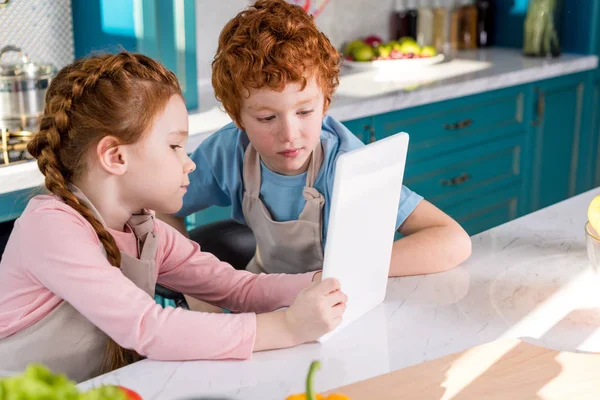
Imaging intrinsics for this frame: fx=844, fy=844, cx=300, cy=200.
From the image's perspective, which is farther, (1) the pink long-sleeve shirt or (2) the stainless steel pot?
(2) the stainless steel pot

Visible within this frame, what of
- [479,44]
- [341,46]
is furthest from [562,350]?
[479,44]

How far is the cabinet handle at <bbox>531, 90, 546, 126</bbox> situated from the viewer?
359 centimetres

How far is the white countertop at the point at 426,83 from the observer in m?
2.69

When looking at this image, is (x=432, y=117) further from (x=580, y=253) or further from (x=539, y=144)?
(x=580, y=253)

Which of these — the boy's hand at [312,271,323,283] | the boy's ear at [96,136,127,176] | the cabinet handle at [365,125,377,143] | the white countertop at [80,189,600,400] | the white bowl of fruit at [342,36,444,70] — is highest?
the boy's ear at [96,136,127,176]

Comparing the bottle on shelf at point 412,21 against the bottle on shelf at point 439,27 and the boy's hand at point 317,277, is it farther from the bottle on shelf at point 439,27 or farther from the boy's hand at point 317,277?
the boy's hand at point 317,277

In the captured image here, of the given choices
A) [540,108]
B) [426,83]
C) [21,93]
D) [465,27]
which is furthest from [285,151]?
[465,27]

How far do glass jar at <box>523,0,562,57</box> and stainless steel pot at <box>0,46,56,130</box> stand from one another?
227cm

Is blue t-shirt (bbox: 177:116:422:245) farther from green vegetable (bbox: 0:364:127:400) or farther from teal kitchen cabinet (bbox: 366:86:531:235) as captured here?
teal kitchen cabinet (bbox: 366:86:531:235)

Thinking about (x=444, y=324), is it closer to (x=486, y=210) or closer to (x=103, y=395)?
(x=103, y=395)

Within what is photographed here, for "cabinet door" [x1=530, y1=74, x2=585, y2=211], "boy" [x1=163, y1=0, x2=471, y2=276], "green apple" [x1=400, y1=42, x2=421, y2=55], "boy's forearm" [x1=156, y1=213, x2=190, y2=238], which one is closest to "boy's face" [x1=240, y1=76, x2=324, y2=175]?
"boy" [x1=163, y1=0, x2=471, y2=276]

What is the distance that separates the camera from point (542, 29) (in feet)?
12.2

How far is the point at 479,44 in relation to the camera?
4.11 meters

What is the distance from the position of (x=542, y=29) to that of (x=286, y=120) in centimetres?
255
